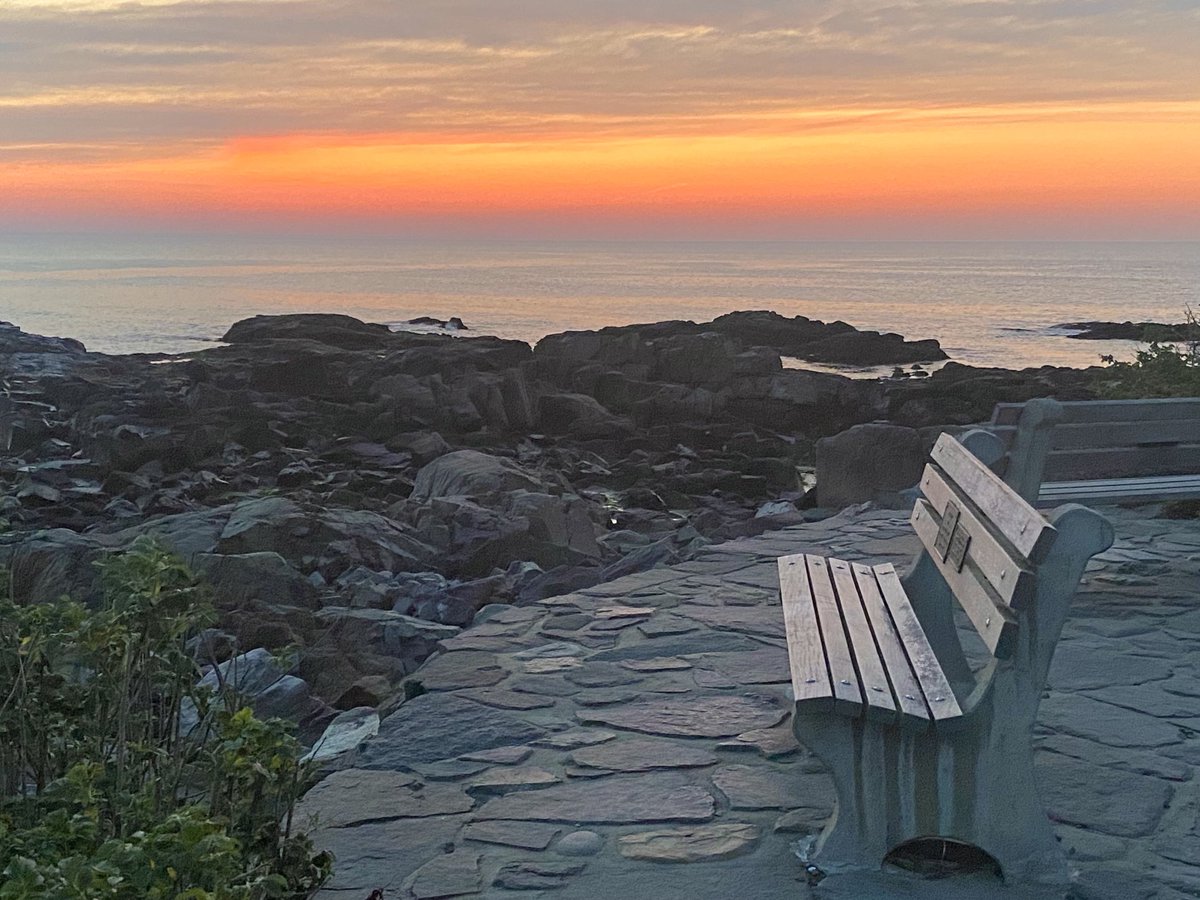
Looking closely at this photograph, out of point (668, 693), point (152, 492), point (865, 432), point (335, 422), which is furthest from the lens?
point (335, 422)

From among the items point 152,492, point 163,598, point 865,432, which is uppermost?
point 163,598

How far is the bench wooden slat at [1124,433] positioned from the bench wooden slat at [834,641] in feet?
9.11

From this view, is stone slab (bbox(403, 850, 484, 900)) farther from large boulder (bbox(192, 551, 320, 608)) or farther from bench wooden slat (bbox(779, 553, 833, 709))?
large boulder (bbox(192, 551, 320, 608))

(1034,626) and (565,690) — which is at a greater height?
(1034,626)

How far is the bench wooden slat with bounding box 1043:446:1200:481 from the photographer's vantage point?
299 inches

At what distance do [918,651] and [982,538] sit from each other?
411 millimetres

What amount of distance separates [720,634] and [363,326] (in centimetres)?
3241

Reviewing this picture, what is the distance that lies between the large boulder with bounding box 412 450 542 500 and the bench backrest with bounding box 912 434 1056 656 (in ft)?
26.8

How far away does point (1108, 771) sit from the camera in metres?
4.26

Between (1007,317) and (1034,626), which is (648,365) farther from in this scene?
(1007,317)

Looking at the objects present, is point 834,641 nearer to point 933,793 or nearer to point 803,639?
point 803,639

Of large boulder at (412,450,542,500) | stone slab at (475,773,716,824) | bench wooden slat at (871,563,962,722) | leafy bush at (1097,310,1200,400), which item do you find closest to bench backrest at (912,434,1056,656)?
bench wooden slat at (871,563,962,722)

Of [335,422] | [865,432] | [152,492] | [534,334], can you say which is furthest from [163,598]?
[534,334]

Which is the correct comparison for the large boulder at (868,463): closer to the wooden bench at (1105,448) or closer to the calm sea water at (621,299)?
the wooden bench at (1105,448)
